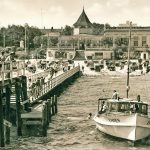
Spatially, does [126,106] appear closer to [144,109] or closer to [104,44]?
[144,109]

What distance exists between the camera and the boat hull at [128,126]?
3309 cm

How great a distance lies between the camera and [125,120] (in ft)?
110

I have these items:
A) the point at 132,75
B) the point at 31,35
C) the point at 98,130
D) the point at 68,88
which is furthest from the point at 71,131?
the point at 31,35

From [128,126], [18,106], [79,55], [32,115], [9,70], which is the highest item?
[79,55]

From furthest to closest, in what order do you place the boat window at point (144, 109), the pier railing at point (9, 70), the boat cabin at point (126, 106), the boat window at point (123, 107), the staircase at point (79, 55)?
the staircase at point (79, 55), the boat window at point (144, 109), the boat window at point (123, 107), the boat cabin at point (126, 106), the pier railing at point (9, 70)

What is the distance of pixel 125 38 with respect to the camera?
587 feet

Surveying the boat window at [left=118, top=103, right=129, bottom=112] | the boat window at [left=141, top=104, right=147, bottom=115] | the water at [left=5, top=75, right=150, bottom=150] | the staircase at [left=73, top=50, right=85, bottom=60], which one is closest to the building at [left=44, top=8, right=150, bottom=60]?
the staircase at [left=73, top=50, right=85, bottom=60]

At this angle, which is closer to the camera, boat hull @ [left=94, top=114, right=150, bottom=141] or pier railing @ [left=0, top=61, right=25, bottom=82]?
boat hull @ [left=94, top=114, right=150, bottom=141]

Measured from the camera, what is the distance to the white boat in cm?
3322

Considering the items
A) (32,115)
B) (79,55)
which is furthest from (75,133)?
(79,55)

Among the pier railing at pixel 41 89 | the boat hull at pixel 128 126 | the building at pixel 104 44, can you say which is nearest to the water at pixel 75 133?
the boat hull at pixel 128 126

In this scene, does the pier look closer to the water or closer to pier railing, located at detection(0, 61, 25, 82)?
pier railing, located at detection(0, 61, 25, 82)

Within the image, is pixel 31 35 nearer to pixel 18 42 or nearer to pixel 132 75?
pixel 18 42

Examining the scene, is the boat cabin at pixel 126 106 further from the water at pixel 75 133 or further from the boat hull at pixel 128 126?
the water at pixel 75 133
